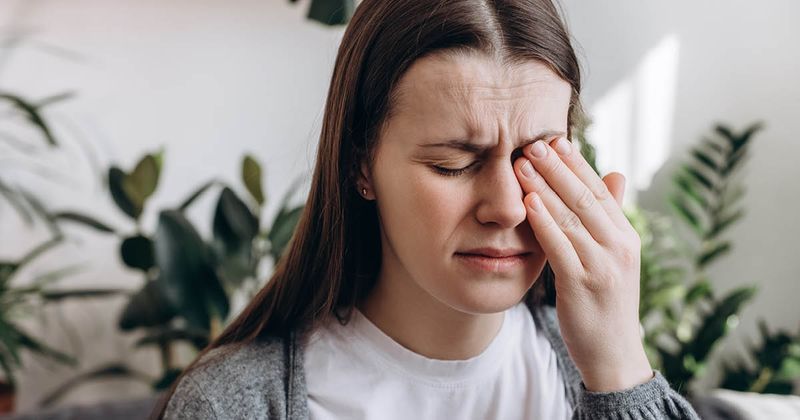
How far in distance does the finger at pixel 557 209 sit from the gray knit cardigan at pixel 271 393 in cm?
19

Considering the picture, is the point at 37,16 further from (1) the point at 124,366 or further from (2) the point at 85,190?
(1) the point at 124,366

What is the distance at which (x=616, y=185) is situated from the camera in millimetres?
1018

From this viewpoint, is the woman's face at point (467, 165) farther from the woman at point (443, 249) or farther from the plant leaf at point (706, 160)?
the plant leaf at point (706, 160)

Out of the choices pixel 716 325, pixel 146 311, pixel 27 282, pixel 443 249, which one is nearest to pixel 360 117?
pixel 443 249

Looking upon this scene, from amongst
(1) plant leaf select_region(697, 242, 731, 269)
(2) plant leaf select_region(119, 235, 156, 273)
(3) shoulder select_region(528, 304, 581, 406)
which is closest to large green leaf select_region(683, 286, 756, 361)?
(1) plant leaf select_region(697, 242, 731, 269)

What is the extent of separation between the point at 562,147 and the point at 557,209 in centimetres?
8

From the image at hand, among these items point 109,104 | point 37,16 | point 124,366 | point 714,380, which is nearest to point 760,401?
point 714,380

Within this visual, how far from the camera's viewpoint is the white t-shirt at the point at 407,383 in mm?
1060

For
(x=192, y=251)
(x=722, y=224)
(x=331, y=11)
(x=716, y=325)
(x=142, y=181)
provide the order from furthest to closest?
(x=722, y=224) < (x=716, y=325) < (x=142, y=181) < (x=192, y=251) < (x=331, y=11)

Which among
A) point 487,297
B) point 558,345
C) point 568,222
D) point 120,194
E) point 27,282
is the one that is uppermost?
point 568,222

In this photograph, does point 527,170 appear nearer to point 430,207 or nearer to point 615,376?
point 430,207

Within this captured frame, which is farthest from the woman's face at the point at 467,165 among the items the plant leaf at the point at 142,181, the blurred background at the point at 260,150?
the blurred background at the point at 260,150

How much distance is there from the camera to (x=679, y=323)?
2283 mm

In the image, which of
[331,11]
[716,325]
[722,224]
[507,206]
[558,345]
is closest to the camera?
[507,206]
